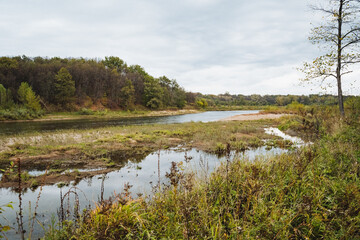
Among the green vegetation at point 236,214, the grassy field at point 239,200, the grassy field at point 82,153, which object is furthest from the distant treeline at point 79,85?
the green vegetation at point 236,214

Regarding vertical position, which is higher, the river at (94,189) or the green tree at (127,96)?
the green tree at (127,96)

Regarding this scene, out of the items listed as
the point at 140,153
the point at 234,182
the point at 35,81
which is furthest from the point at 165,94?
the point at 234,182

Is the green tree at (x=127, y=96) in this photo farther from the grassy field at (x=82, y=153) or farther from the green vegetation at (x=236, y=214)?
the green vegetation at (x=236, y=214)

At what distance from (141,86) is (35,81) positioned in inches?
1269

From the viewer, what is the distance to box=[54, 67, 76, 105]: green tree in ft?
147

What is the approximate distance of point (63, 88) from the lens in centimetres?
4494

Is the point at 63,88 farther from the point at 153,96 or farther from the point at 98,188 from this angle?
the point at 98,188

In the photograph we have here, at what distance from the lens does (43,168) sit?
316 inches

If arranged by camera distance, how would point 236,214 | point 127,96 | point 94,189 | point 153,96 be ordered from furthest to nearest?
1. point 153,96
2. point 127,96
3. point 94,189
4. point 236,214

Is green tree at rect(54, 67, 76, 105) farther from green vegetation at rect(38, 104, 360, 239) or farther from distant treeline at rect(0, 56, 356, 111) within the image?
green vegetation at rect(38, 104, 360, 239)

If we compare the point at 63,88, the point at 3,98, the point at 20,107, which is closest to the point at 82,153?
the point at 20,107

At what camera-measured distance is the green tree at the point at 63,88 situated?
4488 cm

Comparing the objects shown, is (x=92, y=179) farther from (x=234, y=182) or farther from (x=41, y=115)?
(x=41, y=115)

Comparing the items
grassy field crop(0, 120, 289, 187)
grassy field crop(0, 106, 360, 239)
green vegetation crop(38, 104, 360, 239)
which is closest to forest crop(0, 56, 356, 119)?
grassy field crop(0, 120, 289, 187)
